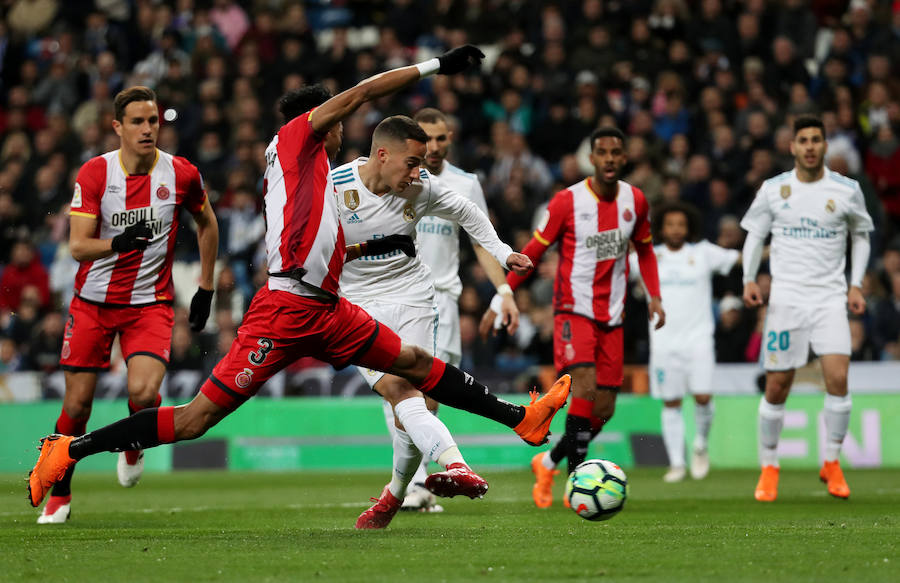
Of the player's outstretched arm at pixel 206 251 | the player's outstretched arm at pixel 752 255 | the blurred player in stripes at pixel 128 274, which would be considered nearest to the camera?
the blurred player in stripes at pixel 128 274

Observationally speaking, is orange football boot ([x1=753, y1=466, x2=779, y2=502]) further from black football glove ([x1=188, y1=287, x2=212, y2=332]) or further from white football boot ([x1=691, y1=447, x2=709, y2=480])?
black football glove ([x1=188, y1=287, x2=212, y2=332])

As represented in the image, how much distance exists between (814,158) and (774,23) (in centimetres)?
951

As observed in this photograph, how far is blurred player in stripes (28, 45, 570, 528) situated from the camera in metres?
6.80

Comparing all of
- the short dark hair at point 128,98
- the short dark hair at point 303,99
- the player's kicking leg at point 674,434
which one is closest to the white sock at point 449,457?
the short dark hair at point 303,99

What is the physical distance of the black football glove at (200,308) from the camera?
8.59 meters

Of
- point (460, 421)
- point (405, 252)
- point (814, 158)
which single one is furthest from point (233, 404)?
point (460, 421)

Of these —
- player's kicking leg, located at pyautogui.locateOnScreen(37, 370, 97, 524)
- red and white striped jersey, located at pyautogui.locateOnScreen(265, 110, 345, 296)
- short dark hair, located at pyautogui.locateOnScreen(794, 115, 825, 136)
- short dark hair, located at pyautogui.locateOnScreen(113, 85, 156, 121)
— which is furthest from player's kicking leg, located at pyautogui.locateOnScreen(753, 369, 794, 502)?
short dark hair, located at pyautogui.locateOnScreen(113, 85, 156, 121)

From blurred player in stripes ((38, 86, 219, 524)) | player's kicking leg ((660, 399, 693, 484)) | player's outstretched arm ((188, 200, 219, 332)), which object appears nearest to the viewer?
blurred player in stripes ((38, 86, 219, 524))

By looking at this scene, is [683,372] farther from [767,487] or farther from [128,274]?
[128,274]

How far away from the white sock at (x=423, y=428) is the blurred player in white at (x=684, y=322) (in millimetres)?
6810

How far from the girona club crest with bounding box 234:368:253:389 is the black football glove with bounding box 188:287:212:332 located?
186 cm

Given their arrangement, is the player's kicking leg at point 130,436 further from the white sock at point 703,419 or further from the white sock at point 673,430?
the white sock at point 703,419

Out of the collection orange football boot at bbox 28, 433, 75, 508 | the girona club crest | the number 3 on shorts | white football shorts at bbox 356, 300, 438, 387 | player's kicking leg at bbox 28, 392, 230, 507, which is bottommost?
orange football boot at bbox 28, 433, 75, 508

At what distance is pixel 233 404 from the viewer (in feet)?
22.6
